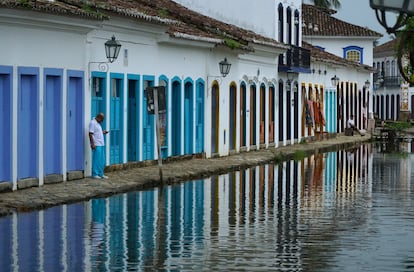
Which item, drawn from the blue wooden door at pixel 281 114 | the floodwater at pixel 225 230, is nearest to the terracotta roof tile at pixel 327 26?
the blue wooden door at pixel 281 114

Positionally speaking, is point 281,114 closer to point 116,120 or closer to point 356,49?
point 116,120

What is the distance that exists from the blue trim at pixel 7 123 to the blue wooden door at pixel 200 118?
500 inches

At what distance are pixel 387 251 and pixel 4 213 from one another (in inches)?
239

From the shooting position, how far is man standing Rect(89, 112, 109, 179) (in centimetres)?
2422

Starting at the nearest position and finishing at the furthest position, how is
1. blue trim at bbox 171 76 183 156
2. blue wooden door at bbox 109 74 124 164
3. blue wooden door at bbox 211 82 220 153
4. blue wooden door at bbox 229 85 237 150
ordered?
blue wooden door at bbox 109 74 124 164
blue trim at bbox 171 76 183 156
blue wooden door at bbox 211 82 220 153
blue wooden door at bbox 229 85 237 150

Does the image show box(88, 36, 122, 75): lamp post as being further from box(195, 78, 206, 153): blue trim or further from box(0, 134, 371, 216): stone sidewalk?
box(195, 78, 206, 153): blue trim

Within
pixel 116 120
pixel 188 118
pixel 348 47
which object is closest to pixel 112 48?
pixel 116 120

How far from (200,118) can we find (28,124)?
12449mm

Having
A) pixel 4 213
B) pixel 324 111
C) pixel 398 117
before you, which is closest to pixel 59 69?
pixel 4 213

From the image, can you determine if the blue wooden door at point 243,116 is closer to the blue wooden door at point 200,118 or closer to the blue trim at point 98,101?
the blue wooden door at point 200,118

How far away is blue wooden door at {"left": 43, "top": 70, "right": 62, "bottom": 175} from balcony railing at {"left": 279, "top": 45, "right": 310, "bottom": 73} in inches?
919

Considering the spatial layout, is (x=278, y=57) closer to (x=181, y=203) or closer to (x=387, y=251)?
(x=181, y=203)

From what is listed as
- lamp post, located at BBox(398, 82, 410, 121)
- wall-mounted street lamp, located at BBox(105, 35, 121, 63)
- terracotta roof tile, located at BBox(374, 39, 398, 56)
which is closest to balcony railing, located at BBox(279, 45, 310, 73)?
wall-mounted street lamp, located at BBox(105, 35, 121, 63)

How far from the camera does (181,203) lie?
20562 mm
